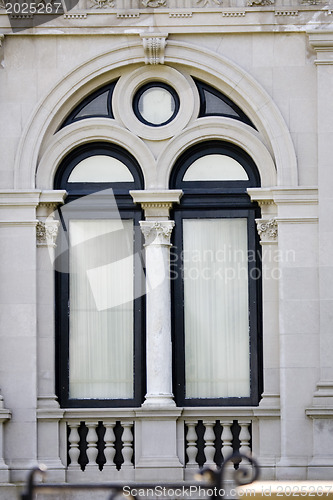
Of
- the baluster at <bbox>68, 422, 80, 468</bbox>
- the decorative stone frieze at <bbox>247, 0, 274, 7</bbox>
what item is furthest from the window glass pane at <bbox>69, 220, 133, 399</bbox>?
the decorative stone frieze at <bbox>247, 0, 274, 7</bbox>

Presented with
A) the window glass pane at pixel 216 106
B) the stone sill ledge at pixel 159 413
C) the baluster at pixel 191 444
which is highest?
the window glass pane at pixel 216 106

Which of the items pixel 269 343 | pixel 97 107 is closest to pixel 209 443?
pixel 269 343

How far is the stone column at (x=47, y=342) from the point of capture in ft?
53.0

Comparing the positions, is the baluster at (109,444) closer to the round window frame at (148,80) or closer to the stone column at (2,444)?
the stone column at (2,444)

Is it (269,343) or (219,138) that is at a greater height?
(219,138)

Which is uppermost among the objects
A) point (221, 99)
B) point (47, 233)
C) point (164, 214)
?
point (221, 99)

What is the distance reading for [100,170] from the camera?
16.9 meters

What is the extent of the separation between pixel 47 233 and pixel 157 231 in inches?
63.8

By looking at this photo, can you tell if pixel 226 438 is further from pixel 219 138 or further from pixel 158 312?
pixel 219 138

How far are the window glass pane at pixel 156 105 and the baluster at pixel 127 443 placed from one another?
14.8 feet

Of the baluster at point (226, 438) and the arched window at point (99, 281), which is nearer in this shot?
the baluster at point (226, 438)

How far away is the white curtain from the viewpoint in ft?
54.3

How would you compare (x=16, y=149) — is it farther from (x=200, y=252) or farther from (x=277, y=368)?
(x=277, y=368)

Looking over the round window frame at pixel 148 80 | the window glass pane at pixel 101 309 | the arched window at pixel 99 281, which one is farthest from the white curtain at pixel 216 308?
the round window frame at pixel 148 80
